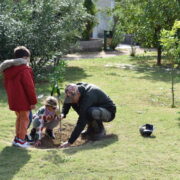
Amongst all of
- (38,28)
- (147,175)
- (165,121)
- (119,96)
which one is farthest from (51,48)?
(147,175)

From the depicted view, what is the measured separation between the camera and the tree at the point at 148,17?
601 inches

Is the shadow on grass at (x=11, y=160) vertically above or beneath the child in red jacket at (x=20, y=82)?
beneath

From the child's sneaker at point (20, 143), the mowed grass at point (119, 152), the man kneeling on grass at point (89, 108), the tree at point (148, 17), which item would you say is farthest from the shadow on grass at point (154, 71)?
the child's sneaker at point (20, 143)

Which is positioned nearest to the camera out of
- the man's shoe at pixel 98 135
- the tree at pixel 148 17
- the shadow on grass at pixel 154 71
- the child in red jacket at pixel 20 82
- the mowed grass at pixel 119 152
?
the mowed grass at pixel 119 152

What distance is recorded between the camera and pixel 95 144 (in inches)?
243

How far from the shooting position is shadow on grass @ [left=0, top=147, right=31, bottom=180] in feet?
16.3

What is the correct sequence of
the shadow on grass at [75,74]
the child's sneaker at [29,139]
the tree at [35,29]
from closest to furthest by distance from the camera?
the child's sneaker at [29,139], the tree at [35,29], the shadow on grass at [75,74]

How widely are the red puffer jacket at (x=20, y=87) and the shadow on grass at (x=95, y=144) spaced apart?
900 mm

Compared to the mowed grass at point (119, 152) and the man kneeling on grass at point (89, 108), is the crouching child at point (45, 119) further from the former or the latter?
the mowed grass at point (119, 152)

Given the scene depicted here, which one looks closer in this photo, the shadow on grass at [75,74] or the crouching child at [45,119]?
the crouching child at [45,119]

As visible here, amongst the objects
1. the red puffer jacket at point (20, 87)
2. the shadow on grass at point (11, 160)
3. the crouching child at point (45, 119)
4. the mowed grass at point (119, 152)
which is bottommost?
the shadow on grass at point (11, 160)

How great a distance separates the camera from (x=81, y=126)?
6.01 meters

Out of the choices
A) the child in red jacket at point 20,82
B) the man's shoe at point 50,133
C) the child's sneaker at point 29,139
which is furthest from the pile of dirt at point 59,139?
the child in red jacket at point 20,82

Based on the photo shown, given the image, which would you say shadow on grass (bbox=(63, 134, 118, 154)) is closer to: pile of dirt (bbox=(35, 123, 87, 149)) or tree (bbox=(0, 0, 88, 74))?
pile of dirt (bbox=(35, 123, 87, 149))
